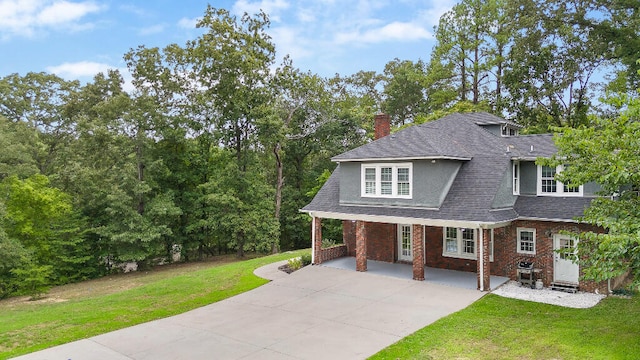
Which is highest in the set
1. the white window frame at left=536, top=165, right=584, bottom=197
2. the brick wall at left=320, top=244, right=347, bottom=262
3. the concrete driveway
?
the white window frame at left=536, top=165, right=584, bottom=197

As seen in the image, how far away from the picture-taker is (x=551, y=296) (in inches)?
559

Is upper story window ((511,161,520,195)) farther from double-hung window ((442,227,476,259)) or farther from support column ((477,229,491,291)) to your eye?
support column ((477,229,491,291))

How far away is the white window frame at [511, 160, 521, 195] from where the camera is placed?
17.0 meters

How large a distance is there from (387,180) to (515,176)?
514 centimetres

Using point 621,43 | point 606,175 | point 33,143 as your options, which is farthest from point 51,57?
point 621,43

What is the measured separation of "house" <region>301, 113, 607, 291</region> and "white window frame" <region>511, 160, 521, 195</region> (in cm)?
4

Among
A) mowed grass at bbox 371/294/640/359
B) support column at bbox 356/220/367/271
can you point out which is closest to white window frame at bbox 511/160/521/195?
mowed grass at bbox 371/294/640/359

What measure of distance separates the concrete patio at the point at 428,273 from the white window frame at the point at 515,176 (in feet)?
11.7

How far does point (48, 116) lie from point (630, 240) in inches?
1557

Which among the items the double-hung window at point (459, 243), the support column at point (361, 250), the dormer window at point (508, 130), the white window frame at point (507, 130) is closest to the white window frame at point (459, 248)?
the double-hung window at point (459, 243)

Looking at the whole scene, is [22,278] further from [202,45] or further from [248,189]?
[202,45]

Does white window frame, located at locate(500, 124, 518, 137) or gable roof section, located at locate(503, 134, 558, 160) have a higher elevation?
white window frame, located at locate(500, 124, 518, 137)

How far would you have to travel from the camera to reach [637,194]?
10820 millimetres

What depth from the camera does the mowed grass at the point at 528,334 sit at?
9.41 m
